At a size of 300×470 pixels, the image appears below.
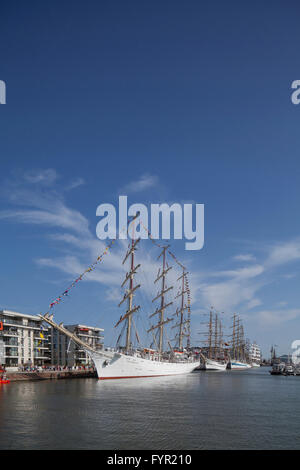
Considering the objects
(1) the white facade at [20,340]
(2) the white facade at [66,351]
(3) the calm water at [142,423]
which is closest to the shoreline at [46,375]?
(1) the white facade at [20,340]

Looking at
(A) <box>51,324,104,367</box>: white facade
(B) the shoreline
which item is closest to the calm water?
(B) the shoreline

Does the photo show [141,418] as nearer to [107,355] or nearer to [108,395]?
[108,395]

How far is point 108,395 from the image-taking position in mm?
51875

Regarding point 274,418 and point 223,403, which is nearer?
point 274,418

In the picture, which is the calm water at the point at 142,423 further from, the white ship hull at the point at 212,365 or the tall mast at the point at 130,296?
the white ship hull at the point at 212,365

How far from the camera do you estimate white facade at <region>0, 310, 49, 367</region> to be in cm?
10256

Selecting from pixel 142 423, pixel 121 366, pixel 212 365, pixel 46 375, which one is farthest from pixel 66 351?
pixel 142 423

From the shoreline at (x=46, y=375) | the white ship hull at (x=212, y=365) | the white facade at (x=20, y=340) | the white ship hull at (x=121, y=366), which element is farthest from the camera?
the white ship hull at (x=212, y=365)

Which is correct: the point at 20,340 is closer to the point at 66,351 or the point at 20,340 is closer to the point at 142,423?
the point at 66,351

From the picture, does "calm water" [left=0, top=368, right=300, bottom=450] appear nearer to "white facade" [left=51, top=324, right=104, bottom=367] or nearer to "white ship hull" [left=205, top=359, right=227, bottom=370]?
"white facade" [left=51, top=324, right=104, bottom=367]

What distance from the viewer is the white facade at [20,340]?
103 metres
